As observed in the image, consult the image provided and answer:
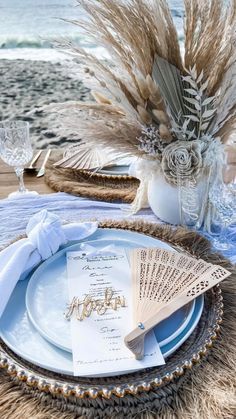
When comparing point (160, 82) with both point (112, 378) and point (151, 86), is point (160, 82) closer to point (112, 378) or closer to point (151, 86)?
point (151, 86)

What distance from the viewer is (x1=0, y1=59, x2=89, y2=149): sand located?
3211mm

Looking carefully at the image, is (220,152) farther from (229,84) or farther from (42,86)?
(42,86)

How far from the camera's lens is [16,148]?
92 centimetres

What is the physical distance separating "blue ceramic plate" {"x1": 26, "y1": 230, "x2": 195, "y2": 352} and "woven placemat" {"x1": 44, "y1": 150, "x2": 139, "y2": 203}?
0.22 meters

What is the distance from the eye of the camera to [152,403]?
0.41 meters

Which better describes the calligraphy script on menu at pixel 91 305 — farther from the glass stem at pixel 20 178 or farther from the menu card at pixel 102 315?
the glass stem at pixel 20 178

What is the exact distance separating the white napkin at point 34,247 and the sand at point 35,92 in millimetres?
2271

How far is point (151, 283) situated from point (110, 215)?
0.98ft

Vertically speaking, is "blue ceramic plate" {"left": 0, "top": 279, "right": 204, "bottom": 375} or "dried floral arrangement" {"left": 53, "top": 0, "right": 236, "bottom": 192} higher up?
"dried floral arrangement" {"left": 53, "top": 0, "right": 236, "bottom": 192}

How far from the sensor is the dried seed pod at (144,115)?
2.25 ft

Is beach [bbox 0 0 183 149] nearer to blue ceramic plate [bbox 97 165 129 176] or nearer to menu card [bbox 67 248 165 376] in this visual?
blue ceramic plate [bbox 97 165 129 176]

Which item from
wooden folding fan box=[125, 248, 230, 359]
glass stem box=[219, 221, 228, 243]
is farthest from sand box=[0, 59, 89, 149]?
wooden folding fan box=[125, 248, 230, 359]

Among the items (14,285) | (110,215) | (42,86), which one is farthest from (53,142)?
(14,285)

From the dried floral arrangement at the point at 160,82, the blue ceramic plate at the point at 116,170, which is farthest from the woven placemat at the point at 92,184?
the dried floral arrangement at the point at 160,82
